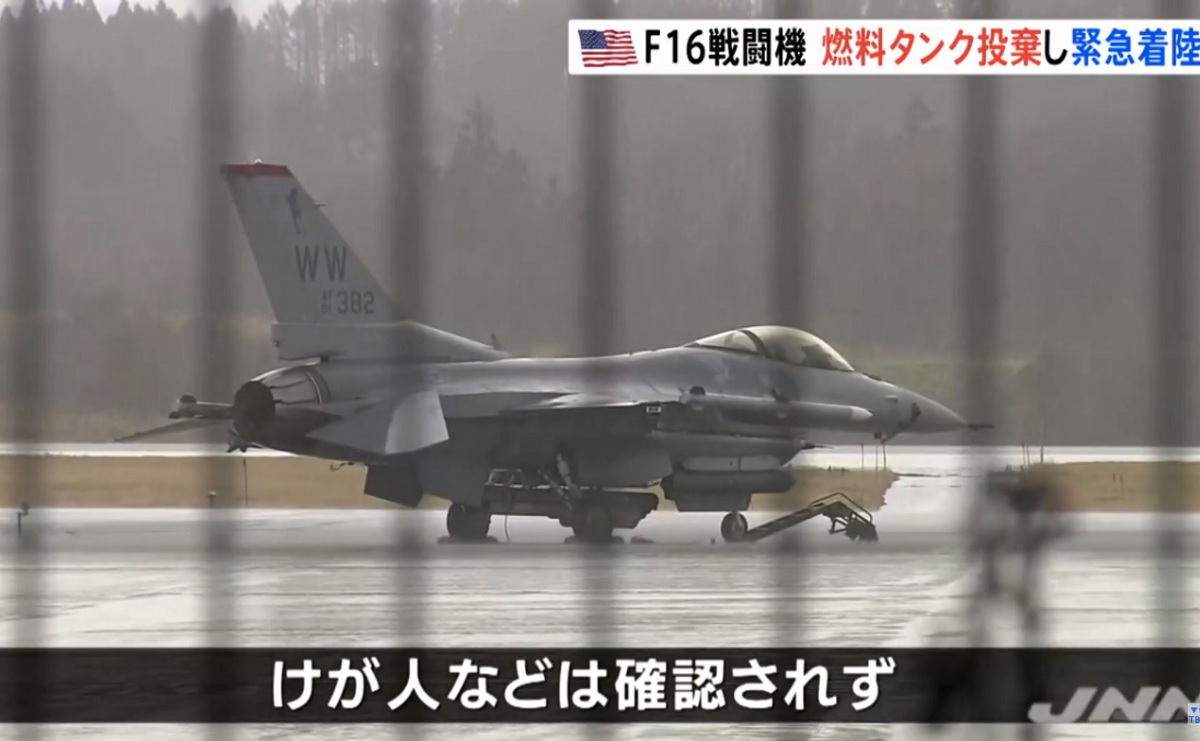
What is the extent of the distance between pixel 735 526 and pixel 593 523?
0.85 ft

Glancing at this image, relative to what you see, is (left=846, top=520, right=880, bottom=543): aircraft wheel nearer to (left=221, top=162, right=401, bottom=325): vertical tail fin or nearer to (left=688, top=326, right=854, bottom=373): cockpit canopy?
(left=688, top=326, right=854, bottom=373): cockpit canopy

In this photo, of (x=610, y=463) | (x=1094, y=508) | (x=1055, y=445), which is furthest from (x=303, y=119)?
(x=1094, y=508)

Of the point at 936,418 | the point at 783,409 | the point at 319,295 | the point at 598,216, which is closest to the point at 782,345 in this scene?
the point at 783,409

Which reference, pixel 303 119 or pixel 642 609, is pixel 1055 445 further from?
pixel 303 119

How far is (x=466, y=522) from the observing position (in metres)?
2.12

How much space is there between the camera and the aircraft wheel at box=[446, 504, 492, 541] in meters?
2.10

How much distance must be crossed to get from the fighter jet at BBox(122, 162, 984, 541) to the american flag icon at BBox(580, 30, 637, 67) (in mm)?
541

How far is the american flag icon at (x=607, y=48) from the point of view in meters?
2.14

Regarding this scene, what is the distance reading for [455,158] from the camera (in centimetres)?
212

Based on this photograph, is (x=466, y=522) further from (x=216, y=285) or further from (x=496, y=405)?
(x=216, y=285)
